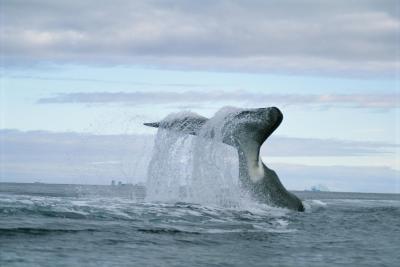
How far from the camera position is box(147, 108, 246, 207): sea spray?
2156cm

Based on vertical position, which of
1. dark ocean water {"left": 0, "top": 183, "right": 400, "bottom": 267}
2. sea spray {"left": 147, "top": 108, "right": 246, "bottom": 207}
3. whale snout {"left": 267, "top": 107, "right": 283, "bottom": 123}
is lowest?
dark ocean water {"left": 0, "top": 183, "right": 400, "bottom": 267}

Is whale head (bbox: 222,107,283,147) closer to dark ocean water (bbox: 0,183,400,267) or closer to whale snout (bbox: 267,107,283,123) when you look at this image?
whale snout (bbox: 267,107,283,123)

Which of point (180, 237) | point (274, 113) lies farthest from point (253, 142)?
point (180, 237)

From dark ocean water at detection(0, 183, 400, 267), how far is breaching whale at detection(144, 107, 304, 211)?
1071mm

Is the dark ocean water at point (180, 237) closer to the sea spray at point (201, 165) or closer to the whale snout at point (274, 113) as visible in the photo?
the sea spray at point (201, 165)

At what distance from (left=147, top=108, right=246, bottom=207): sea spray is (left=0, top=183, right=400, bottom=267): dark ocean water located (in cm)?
161

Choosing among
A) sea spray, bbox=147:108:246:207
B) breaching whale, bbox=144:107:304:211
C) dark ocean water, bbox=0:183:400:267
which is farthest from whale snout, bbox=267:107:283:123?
dark ocean water, bbox=0:183:400:267

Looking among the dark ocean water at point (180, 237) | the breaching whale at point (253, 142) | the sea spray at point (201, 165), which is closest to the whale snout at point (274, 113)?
the breaching whale at point (253, 142)

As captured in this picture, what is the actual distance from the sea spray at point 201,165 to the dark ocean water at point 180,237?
161 centimetres

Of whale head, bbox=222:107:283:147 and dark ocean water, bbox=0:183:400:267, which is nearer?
dark ocean water, bbox=0:183:400:267

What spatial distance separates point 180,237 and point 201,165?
7.98 m

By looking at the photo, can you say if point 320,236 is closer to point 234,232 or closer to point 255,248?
point 234,232

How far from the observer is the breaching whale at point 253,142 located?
20828 mm

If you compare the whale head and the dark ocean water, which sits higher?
the whale head
